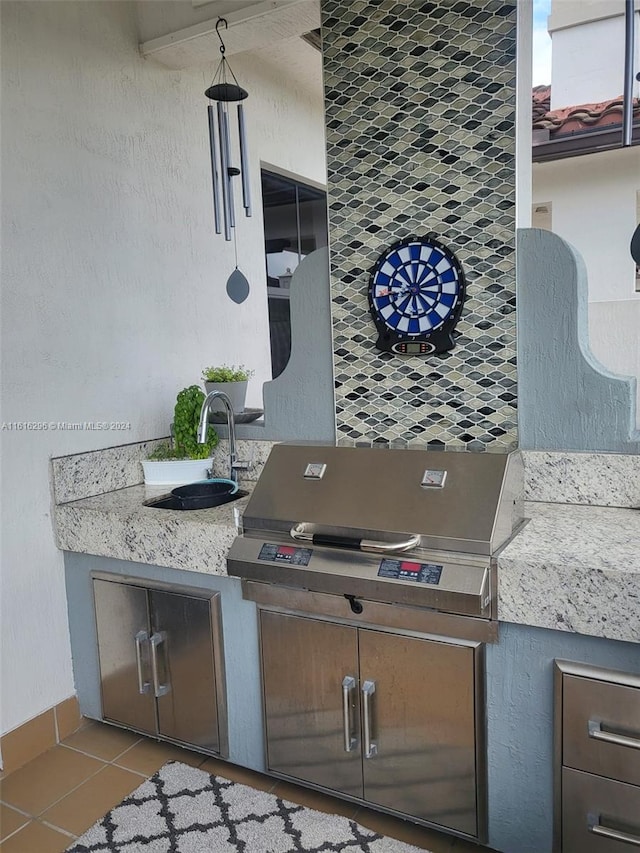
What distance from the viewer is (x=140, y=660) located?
7.31 ft

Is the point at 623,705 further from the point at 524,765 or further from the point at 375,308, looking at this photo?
the point at 375,308

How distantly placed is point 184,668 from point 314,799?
1.86ft

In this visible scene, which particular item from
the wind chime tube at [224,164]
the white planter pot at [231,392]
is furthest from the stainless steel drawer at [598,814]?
the wind chime tube at [224,164]

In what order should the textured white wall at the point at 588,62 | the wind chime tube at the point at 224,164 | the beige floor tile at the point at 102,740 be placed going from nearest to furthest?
the beige floor tile at the point at 102,740, the wind chime tube at the point at 224,164, the textured white wall at the point at 588,62

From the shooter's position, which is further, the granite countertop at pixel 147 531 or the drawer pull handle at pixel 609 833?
the granite countertop at pixel 147 531

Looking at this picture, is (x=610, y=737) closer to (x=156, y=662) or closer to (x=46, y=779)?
(x=156, y=662)

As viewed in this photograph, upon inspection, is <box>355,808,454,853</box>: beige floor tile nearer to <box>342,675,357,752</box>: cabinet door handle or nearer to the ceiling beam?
<box>342,675,357,752</box>: cabinet door handle

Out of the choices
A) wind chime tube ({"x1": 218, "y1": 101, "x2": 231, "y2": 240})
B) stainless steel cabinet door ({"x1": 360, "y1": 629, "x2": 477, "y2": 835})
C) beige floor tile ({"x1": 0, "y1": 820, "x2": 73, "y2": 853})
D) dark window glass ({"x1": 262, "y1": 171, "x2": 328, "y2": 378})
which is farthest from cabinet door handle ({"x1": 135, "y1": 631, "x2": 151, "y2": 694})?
dark window glass ({"x1": 262, "y1": 171, "x2": 328, "y2": 378})

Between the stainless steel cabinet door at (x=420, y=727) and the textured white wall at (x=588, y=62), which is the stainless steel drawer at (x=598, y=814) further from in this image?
the textured white wall at (x=588, y=62)

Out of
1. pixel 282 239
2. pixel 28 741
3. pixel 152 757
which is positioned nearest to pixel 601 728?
pixel 152 757

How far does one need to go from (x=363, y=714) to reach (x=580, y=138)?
4.61 metres

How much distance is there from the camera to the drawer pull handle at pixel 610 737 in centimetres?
143

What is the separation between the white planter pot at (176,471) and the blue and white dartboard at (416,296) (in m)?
0.91

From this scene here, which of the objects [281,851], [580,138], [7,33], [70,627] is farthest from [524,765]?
[580,138]
